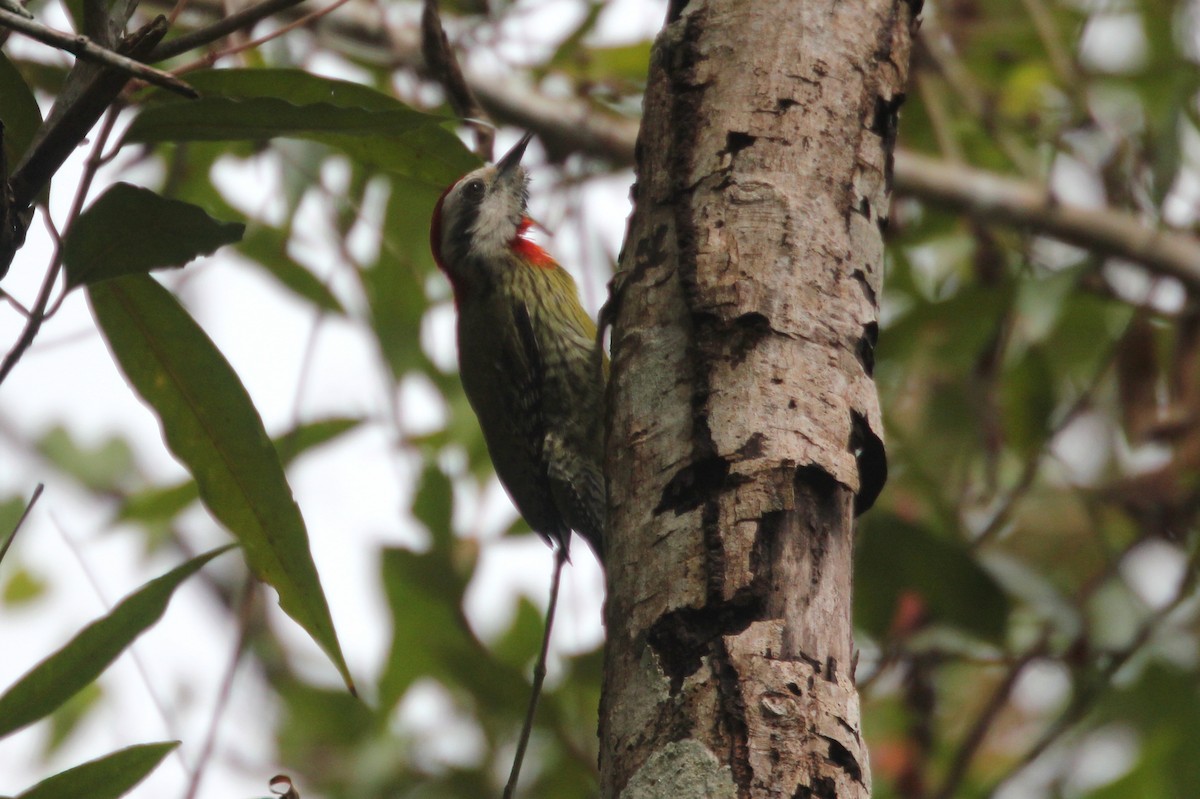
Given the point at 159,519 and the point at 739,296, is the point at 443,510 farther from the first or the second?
the point at 739,296

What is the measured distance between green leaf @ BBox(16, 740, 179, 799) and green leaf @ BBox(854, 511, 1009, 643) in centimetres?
242

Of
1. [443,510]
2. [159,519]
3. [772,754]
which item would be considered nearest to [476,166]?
[772,754]

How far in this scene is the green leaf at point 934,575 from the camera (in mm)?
3721

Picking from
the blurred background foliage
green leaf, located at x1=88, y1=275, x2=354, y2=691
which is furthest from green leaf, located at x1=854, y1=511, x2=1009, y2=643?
green leaf, located at x1=88, y1=275, x2=354, y2=691

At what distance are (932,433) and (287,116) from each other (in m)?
3.15

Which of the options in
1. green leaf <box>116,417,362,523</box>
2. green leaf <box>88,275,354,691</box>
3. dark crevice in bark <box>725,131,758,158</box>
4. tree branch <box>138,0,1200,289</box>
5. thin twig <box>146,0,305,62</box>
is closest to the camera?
thin twig <box>146,0,305,62</box>

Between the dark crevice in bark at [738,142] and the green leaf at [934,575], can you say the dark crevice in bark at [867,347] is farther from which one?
the green leaf at [934,575]

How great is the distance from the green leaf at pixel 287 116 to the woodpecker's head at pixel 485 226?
160cm

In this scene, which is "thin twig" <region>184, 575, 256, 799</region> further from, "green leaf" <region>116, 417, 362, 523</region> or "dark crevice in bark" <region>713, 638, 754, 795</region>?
"dark crevice in bark" <region>713, 638, 754, 795</region>

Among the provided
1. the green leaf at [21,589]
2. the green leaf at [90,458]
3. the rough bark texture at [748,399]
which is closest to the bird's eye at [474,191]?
the rough bark texture at [748,399]

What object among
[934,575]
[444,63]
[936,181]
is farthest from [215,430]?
[936,181]

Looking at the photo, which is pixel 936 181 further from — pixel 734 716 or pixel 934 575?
pixel 734 716

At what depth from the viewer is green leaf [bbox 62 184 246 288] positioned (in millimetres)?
1631

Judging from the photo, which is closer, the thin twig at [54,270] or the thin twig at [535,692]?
the thin twig at [54,270]
